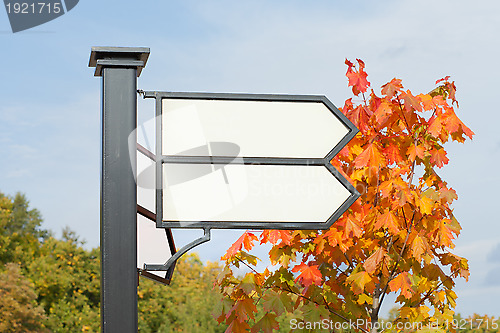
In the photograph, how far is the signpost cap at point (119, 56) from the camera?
200 cm

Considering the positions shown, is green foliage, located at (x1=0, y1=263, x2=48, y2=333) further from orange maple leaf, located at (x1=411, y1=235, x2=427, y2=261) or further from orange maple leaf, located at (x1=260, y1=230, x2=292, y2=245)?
orange maple leaf, located at (x1=411, y1=235, x2=427, y2=261)

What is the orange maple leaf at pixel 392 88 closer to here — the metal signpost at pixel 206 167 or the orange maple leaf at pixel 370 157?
the orange maple leaf at pixel 370 157

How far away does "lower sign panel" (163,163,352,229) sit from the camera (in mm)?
2014

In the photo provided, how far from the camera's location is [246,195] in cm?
205

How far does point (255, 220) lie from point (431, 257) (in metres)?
2.62

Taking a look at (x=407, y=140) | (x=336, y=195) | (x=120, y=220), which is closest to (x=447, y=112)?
(x=407, y=140)

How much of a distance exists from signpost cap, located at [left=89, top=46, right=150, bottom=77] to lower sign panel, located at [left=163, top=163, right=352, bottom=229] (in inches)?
15.8

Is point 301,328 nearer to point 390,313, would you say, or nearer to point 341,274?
point 341,274

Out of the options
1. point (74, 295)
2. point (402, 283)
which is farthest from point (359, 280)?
point (74, 295)

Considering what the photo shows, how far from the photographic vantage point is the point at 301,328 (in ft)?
13.5

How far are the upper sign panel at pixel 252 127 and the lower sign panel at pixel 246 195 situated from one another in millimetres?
64

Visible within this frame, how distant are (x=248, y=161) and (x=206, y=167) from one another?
0.53ft

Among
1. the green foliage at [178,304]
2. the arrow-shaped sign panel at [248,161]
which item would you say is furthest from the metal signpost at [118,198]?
the green foliage at [178,304]

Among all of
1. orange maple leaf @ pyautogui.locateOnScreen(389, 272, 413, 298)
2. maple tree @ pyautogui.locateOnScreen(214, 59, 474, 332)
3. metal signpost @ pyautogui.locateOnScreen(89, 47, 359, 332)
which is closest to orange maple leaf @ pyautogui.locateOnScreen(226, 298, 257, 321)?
maple tree @ pyautogui.locateOnScreen(214, 59, 474, 332)
